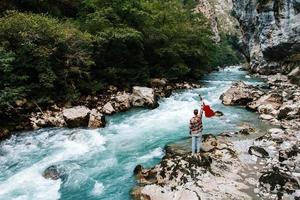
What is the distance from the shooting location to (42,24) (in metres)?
20.2

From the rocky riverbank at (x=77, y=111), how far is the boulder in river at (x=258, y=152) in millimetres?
8214

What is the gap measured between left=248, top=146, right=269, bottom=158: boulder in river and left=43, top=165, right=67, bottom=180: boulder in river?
6884 millimetres

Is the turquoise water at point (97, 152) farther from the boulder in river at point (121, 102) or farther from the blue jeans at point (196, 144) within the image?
the blue jeans at point (196, 144)

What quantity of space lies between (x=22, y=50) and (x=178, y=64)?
16.6 meters

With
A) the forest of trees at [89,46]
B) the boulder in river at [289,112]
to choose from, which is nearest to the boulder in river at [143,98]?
the forest of trees at [89,46]

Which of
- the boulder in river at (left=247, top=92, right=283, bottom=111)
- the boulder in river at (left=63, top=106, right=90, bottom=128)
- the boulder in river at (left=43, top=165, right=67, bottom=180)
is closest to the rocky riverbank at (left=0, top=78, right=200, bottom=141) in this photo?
the boulder in river at (left=63, top=106, right=90, bottom=128)

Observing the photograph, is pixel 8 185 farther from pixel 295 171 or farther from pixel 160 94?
pixel 160 94

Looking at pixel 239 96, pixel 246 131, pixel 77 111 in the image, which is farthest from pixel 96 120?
pixel 239 96

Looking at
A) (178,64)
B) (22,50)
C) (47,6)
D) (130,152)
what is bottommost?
(130,152)

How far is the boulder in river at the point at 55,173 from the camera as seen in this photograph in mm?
12453

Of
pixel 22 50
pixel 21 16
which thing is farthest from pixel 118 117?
pixel 21 16

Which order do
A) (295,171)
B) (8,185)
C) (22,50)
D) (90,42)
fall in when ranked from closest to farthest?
1. (295,171)
2. (8,185)
3. (22,50)
4. (90,42)

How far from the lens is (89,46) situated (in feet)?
78.2

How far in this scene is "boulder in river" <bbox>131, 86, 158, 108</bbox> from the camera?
2227 cm
